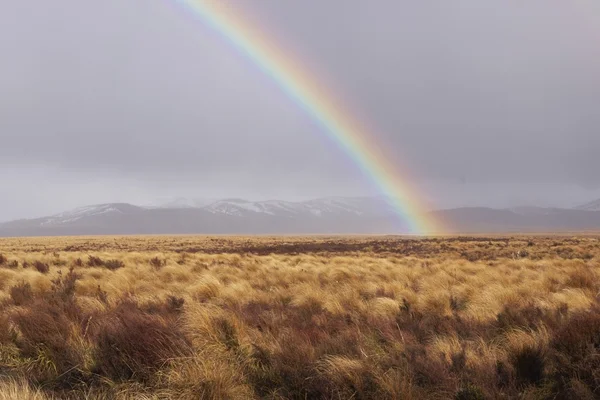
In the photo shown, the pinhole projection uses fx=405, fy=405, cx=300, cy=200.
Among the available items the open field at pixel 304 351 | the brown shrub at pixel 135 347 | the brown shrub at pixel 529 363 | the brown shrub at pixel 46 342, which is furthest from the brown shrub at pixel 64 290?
the brown shrub at pixel 529 363

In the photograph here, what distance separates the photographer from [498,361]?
4.82 metres

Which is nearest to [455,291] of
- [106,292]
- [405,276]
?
[405,276]

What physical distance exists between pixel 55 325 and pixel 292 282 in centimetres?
755

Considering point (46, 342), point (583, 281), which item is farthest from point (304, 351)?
point (583, 281)

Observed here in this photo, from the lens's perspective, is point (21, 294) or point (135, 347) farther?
point (21, 294)

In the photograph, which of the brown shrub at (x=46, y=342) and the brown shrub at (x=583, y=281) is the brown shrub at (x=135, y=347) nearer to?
the brown shrub at (x=46, y=342)

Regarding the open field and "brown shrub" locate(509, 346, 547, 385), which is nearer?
the open field

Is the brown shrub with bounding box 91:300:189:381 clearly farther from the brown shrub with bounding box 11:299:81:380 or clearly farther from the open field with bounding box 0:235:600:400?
the brown shrub with bounding box 11:299:81:380

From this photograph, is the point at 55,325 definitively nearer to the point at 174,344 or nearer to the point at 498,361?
the point at 174,344

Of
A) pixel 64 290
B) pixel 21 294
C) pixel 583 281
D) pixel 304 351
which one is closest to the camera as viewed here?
pixel 304 351

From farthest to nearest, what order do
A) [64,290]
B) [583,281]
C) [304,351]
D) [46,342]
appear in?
[583,281], [64,290], [46,342], [304,351]

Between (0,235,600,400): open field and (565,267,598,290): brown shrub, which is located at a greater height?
(565,267,598,290): brown shrub

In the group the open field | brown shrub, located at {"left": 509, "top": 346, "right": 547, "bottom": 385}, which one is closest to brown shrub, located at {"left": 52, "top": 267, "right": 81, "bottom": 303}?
the open field

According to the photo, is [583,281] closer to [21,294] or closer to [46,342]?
[46,342]
